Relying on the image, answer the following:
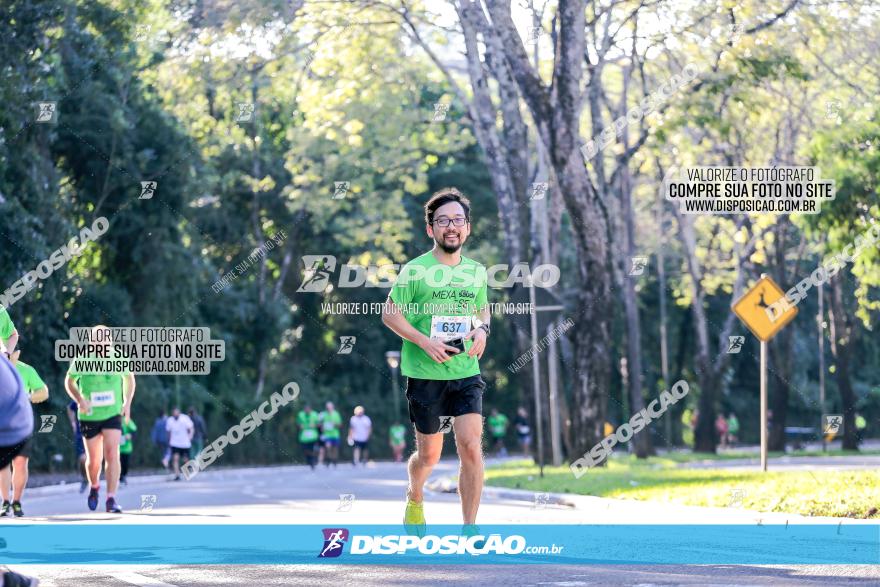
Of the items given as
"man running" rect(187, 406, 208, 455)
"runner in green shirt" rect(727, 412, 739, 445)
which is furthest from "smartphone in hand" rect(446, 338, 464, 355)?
"runner in green shirt" rect(727, 412, 739, 445)

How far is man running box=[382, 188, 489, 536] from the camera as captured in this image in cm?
988

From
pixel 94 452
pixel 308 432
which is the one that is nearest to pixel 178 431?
pixel 308 432

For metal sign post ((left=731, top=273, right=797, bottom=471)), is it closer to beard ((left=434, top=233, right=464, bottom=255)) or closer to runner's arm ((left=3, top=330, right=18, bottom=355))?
runner's arm ((left=3, top=330, right=18, bottom=355))

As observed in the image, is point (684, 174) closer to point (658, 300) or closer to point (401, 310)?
point (401, 310)

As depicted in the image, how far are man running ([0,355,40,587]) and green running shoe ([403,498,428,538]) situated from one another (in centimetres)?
327

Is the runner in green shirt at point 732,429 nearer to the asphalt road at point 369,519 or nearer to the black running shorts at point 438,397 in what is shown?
the asphalt road at point 369,519

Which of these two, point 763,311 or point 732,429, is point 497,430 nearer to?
point 732,429

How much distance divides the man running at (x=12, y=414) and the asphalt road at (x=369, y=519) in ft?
6.37

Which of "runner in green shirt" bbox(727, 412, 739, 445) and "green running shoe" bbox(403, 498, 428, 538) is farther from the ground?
"green running shoe" bbox(403, 498, 428, 538)

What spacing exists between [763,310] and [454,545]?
10715 mm

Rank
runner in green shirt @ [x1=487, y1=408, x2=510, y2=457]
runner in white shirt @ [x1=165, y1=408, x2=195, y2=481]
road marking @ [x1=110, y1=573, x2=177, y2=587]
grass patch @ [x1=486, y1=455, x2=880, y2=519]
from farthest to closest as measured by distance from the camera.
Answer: runner in green shirt @ [x1=487, y1=408, x2=510, y2=457] → runner in white shirt @ [x1=165, y1=408, x2=195, y2=481] → grass patch @ [x1=486, y1=455, x2=880, y2=519] → road marking @ [x1=110, y1=573, x2=177, y2=587]

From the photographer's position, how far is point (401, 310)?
9.95m

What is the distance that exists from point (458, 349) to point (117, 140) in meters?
28.0

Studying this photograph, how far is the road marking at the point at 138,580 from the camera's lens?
914 centimetres
